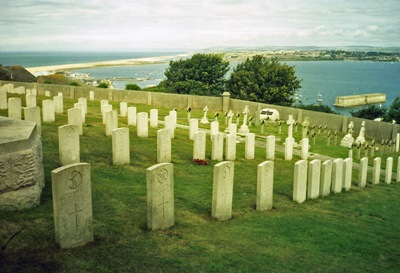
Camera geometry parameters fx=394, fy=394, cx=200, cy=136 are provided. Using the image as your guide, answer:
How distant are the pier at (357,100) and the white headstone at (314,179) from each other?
7393cm

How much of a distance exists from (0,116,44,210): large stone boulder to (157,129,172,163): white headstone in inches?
201

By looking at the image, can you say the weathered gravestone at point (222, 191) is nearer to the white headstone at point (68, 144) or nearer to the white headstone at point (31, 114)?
the white headstone at point (68, 144)

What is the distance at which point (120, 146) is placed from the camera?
440 inches

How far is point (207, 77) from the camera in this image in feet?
166

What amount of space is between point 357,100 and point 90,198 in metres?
85.3

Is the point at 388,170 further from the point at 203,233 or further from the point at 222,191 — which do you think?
the point at 203,233

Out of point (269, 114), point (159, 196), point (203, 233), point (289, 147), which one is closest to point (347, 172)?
point (289, 147)

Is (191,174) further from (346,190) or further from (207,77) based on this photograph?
(207,77)

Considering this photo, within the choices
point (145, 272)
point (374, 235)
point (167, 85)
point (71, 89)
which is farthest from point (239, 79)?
point (145, 272)

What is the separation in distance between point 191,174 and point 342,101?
75031 millimetres

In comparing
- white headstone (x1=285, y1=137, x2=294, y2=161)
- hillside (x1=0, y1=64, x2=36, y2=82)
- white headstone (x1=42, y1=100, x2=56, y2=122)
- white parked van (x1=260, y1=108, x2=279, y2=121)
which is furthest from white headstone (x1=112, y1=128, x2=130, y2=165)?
hillside (x1=0, y1=64, x2=36, y2=82)

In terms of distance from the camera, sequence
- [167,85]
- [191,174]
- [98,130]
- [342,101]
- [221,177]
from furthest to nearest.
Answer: [342,101]
[167,85]
[98,130]
[191,174]
[221,177]

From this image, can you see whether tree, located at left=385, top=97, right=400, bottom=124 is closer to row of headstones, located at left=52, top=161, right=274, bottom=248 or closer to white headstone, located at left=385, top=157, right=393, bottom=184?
white headstone, located at left=385, top=157, right=393, bottom=184

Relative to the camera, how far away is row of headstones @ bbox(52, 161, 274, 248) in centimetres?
589
